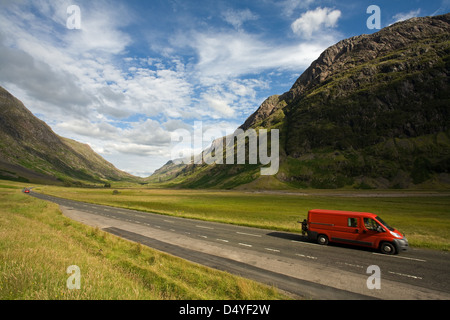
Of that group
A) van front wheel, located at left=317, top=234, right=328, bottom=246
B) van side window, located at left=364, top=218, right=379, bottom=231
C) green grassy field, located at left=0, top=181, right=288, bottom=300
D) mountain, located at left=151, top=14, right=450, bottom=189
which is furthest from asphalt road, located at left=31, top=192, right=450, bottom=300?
mountain, located at left=151, top=14, right=450, bottom=189

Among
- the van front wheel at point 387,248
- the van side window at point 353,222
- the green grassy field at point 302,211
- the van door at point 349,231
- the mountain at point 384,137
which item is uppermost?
the mountain at point 384,137

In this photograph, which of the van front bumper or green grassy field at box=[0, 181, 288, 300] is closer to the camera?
green grassy field at box=[0, 181, 288, 300]

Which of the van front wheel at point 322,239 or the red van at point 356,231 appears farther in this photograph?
the van front wheel at point 322,239

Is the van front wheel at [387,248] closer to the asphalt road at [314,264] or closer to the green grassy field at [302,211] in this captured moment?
the asphalt road at [314,264]

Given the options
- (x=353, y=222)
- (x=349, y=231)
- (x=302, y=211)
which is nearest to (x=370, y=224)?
(x=353, y=222)

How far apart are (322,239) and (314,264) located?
18.2 ft

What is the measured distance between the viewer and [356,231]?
17016 millimetres

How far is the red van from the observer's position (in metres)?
15.8

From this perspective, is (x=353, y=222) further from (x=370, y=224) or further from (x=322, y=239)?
(x=322, y=239)

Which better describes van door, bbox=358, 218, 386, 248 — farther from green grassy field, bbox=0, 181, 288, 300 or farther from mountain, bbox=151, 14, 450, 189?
mountain, bbox=151, 14, 450, 189

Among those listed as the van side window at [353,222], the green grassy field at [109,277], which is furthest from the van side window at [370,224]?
the green grassy field at [109,277]

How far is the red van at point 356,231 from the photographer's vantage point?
51.9ft

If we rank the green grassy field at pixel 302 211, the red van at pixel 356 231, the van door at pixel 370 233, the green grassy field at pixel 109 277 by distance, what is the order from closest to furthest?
the green grassy field at pixel 109 277, the red van at pixel 356 231, the van door at pixel 370 233, the green grassy field at pixel 302 211
